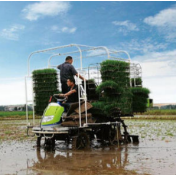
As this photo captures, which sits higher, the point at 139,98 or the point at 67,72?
the point at 67,72

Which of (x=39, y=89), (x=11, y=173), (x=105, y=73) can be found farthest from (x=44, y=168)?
(x=39, y=89)

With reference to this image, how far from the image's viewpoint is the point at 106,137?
38.2 ft

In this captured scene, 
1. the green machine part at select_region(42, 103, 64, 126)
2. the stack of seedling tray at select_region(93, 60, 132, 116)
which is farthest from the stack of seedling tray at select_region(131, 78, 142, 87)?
the green machine part at select_region(42, 103, 64, 126)

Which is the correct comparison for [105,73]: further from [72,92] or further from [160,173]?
[160,173]

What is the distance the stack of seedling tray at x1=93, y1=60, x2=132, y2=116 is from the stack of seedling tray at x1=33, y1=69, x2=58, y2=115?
7.00ft

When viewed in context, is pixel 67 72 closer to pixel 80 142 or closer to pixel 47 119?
pixel 47 119

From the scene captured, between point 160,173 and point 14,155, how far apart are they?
4.62 m

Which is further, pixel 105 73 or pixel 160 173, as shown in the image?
pixel 105 73

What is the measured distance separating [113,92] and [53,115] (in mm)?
2050

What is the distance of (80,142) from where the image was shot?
395 inches

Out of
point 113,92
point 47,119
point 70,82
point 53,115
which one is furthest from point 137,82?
point 47,119

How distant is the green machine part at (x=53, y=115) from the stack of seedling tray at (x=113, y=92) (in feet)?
4.05

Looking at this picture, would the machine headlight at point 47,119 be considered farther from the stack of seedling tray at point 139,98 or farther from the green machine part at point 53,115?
the stack of seedling tray at point 139,98

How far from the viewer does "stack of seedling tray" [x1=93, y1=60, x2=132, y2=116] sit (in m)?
10.4
